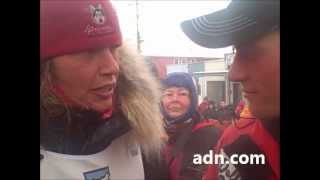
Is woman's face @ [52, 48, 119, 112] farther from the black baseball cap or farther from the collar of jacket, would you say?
the black baseball cap

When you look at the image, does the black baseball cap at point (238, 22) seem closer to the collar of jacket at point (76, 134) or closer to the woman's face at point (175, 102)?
the woman's face at point (175, 102)

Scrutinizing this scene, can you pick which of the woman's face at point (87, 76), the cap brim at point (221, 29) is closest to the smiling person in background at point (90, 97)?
the woman's face at point (87, 76)

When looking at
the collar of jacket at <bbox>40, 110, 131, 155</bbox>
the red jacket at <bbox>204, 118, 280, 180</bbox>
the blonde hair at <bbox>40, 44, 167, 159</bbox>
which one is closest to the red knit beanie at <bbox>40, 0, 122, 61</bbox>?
the blonde hair at <bbox>40, 44, 167, 159</bbox>

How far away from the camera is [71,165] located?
2.66 metres

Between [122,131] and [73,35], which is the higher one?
[73,35]

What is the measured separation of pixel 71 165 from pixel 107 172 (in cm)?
23

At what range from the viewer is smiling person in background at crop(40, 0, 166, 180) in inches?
104

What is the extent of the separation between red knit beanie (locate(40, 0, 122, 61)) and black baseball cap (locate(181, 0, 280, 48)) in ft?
1.63

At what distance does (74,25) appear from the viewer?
2.63 m

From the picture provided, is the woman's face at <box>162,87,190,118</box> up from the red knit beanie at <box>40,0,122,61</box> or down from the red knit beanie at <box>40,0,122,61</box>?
down

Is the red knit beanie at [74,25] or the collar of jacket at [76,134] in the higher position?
the red knit beanie at [74,25]

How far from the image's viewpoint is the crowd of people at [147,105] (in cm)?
266
